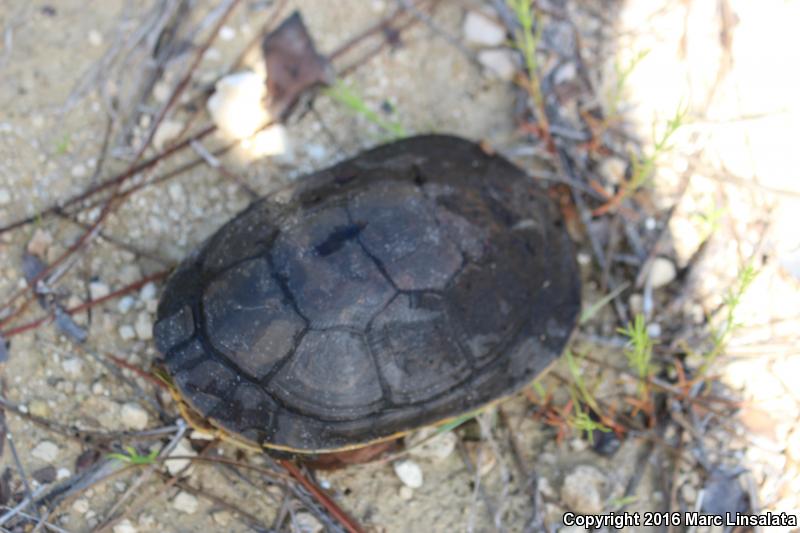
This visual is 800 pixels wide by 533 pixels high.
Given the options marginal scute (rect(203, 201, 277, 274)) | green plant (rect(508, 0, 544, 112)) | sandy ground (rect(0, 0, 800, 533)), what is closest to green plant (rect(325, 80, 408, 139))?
sandy ground (rect(0, 0, 800, 533))

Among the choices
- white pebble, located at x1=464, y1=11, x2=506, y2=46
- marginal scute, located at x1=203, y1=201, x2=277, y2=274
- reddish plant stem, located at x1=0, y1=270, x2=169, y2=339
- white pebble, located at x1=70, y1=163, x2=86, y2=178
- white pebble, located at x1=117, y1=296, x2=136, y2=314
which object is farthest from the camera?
white pebble, located at x1=464, y1=11, x2=506, y2=46

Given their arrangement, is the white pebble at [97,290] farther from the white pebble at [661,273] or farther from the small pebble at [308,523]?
the white pebble at [661,273]

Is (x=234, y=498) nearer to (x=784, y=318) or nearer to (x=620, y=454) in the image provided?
(x=620, y=454)

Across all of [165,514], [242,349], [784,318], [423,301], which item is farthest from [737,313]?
[165,514]

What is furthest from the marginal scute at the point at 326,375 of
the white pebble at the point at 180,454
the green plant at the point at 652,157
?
the green plant at the point at 652,157

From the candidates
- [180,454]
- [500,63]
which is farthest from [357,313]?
[500,63]

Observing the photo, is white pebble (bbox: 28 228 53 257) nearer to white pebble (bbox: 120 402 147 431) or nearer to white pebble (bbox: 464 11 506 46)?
white pebble (bbox: 120 402 147 431)
